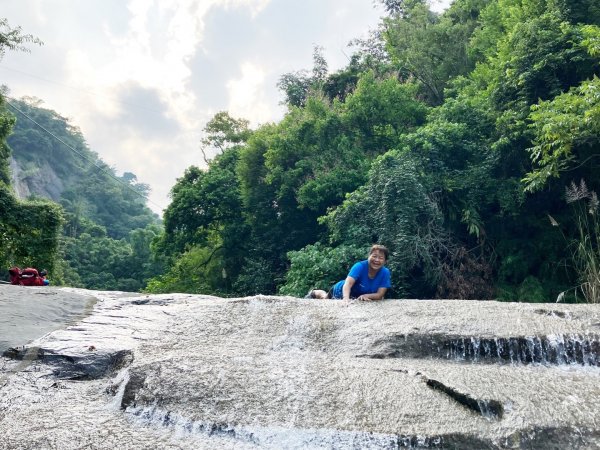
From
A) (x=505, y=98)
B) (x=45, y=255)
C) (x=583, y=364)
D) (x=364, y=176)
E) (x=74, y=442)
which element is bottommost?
(x=74, y=442)

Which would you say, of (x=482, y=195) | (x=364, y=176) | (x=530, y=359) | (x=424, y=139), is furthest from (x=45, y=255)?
(x=530, y=359)

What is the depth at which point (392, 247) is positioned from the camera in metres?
13.8

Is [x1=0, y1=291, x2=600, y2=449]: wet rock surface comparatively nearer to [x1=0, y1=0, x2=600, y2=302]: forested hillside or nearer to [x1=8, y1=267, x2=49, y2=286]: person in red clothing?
[x1=0, y1=0, x2=600, y2=302]: forested hillside

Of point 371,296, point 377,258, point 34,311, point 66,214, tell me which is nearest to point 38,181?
point 66,214

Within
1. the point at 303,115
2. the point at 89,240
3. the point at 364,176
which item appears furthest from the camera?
the point at 89,240

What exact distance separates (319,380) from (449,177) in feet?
36.0

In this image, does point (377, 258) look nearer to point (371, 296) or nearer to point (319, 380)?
point (371, 296)

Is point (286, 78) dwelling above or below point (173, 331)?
above

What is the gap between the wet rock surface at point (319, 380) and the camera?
3998mm

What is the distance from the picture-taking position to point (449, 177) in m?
14.7

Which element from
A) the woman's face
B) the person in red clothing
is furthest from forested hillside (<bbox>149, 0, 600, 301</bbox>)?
the person in red clothing

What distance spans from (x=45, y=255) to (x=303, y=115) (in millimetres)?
9385

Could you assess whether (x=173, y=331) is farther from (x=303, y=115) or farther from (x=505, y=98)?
(x=303, y=115)

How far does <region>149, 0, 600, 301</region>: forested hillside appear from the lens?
1227 centimetres
